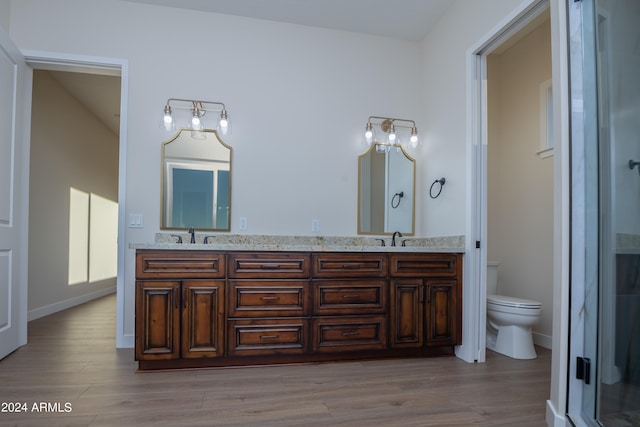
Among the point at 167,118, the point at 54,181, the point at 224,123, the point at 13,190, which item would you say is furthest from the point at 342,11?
the point at 54,181

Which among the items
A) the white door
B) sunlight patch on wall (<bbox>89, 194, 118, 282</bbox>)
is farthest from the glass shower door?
sunlight patch on wall (<bbox>89, 194, 118, 282</bbox>)

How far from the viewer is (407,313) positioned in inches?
103

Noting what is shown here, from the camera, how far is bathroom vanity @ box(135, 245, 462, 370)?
229 centimetres

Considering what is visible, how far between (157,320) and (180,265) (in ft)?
1.15

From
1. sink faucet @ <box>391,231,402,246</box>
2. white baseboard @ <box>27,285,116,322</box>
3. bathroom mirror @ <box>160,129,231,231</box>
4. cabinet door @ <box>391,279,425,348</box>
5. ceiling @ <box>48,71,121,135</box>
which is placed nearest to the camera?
cabinet door @ <box>391,279,425,348</box>

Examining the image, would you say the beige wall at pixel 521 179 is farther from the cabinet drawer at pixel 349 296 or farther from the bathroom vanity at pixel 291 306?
the cabinet drawer at pixel 349 296

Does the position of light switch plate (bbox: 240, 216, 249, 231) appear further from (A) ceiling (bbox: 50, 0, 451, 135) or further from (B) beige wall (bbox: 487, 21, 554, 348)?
(B) beige wall (bbox: 487, 21, 554, 348)

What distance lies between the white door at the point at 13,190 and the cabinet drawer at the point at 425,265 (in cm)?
267

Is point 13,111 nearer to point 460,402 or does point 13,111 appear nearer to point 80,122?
point 80,122

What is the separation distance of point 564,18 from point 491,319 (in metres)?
2.15

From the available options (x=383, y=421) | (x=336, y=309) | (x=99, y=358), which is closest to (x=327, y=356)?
(x=336, y=309)

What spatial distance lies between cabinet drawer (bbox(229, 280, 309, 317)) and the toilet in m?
1.47

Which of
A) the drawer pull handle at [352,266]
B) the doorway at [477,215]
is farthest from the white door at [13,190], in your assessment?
the doorway at [477,215]

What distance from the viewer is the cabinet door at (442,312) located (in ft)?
8.70
